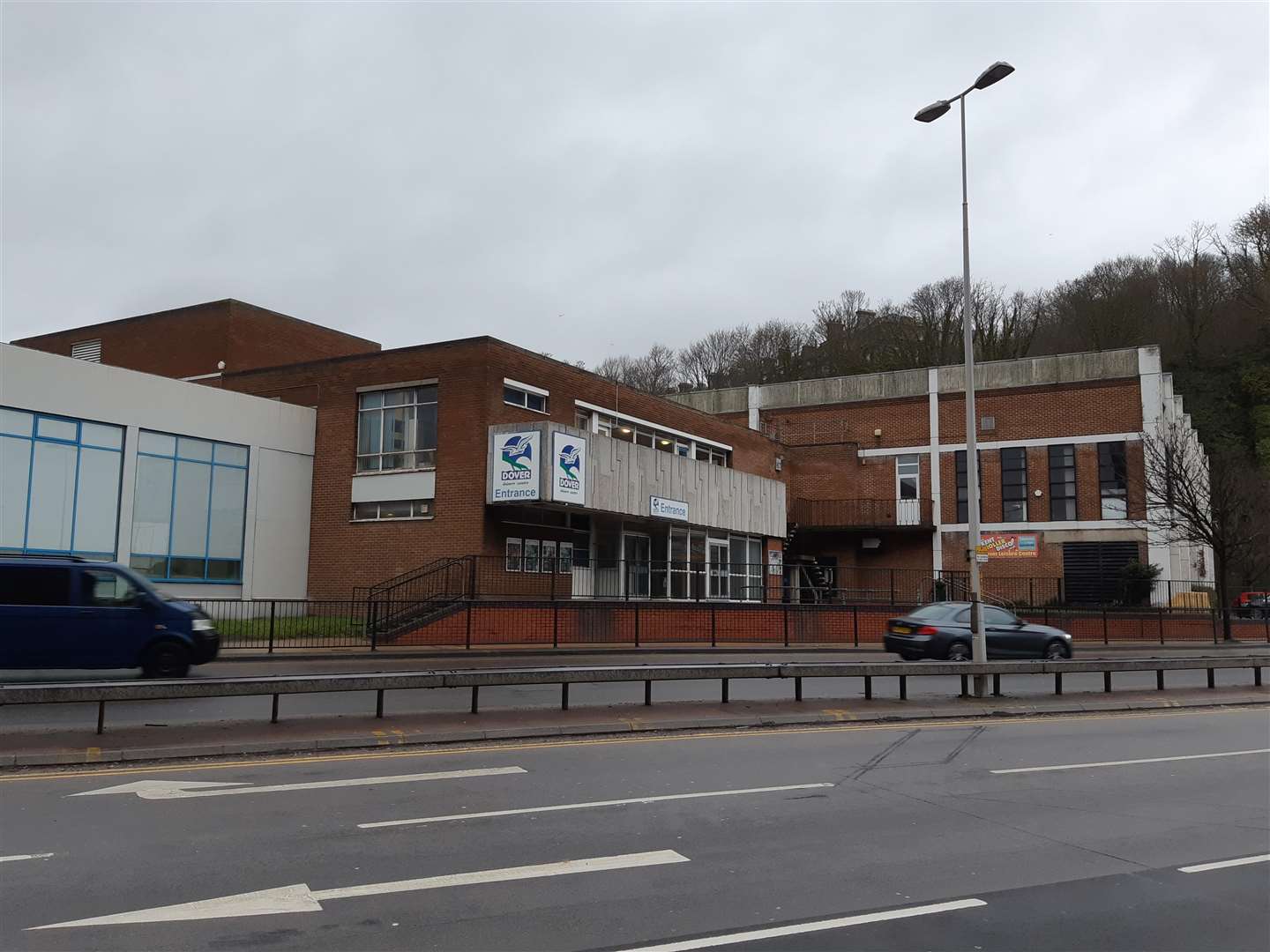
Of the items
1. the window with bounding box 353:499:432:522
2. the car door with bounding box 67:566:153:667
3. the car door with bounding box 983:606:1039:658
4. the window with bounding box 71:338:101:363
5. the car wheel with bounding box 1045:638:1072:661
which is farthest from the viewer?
the window with bounding box 71:338:101:363

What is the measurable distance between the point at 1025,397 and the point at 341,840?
46.2m

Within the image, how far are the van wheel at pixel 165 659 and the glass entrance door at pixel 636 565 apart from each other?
15.7 m

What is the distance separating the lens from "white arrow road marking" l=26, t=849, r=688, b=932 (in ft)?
18.4

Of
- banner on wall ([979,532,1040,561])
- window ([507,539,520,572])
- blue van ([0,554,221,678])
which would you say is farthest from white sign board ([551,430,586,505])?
banner on wall ([979,532,1040,561])

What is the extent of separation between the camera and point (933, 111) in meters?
18.6

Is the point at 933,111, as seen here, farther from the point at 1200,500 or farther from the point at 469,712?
the point at 1200,500

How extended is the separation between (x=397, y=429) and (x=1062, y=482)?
101ft

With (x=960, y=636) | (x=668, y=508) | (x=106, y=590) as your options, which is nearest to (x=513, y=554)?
(x=668, y=508)

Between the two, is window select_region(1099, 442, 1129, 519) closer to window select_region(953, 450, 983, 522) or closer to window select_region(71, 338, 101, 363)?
window select_region(953, 450, 983, 522)

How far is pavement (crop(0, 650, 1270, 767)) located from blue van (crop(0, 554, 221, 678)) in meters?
0.99

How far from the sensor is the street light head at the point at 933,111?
18500 millimetres

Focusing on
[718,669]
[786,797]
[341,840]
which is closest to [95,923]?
[341,840]

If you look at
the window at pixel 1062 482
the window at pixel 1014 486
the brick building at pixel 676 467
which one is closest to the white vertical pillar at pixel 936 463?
the brick building at pixel 676 467

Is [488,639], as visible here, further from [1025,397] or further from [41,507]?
[1025,397]
